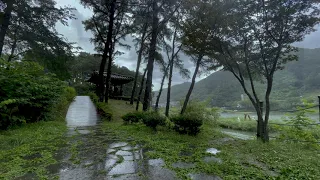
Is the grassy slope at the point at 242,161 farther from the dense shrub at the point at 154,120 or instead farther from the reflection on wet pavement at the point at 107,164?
the dense shrub at the point at 154,120

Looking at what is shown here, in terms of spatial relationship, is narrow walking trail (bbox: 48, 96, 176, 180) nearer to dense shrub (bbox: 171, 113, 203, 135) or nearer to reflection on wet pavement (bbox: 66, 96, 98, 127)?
dense shrub (bbox: 171, 113, 203, 135)

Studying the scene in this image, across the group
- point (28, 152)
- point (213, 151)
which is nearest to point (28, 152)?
point (28, 152)

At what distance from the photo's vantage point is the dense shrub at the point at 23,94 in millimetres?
4633

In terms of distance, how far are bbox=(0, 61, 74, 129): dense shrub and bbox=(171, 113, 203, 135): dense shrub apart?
3.93 metres

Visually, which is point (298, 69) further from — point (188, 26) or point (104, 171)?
point (104, 171)

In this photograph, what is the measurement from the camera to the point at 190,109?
30.4ft

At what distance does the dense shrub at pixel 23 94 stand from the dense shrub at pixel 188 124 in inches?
155

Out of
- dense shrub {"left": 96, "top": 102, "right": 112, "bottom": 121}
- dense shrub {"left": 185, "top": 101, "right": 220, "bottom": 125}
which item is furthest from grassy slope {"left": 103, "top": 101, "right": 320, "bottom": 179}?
dense shrub {"left": 185, "top": 101, "right": 220, "bottom": 125}

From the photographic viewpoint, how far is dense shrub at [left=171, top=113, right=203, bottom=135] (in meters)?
4.80

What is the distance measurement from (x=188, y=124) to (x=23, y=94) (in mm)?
4580

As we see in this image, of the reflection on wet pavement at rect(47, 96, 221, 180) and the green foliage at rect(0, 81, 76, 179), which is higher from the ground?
the reflection on wet pavement at rect(47, 96, 221, 180)

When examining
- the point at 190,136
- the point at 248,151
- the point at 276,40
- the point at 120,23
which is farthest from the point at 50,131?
the point at 120,23

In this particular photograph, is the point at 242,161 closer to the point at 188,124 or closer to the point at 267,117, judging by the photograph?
the point at 188,124

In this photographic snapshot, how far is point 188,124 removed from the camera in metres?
4.84
